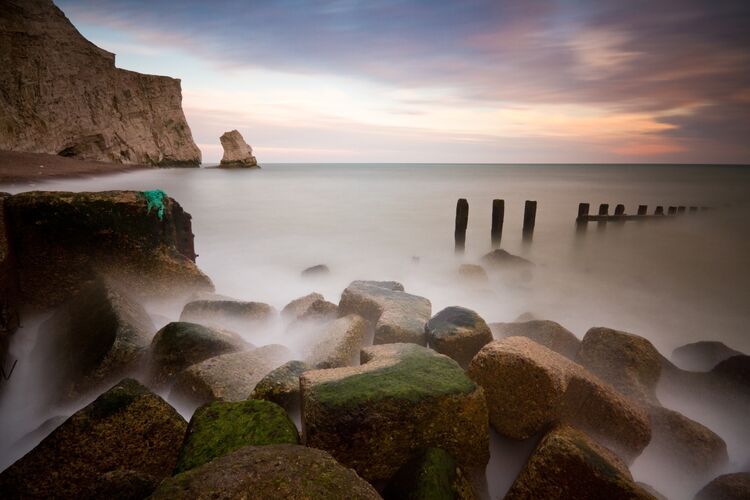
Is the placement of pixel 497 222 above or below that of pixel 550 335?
above

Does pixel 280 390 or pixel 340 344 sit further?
pixel 340 344

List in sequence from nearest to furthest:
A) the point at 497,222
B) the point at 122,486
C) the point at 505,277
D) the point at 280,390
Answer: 1. the point at 122,486
2. the point at 280,390
3. the point at 505,277
4. the point at 497,222

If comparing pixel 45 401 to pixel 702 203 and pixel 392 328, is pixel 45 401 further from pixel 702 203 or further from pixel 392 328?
pixel 702 203

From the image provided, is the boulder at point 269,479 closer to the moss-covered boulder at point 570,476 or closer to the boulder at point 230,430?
the boulder at point 230,430

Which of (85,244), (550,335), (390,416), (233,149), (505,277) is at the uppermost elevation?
(233,149)

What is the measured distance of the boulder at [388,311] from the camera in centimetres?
343

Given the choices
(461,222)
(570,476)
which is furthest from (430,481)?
(461,222)

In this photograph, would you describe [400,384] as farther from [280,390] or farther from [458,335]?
[458,335]

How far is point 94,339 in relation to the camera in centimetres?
313

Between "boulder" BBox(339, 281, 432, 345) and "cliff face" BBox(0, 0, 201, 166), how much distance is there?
3371 centimetres

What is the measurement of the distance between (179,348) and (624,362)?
376 cm

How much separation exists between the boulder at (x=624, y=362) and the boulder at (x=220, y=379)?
2.88 m

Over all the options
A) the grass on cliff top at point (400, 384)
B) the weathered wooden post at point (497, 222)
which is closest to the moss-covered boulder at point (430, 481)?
the grass on cliff top at point (400, 384)

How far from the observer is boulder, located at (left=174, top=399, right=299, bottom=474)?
1818 mm
